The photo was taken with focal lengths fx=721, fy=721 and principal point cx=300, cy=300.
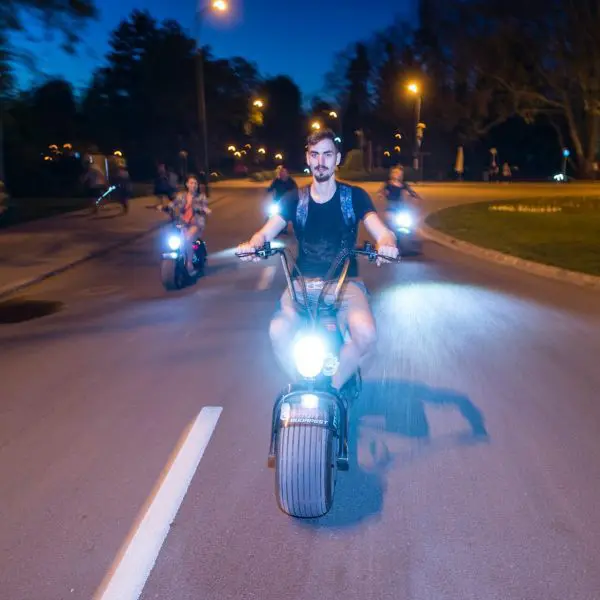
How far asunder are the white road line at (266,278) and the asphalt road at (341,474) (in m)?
2.21

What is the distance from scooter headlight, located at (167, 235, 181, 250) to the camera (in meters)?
11.5

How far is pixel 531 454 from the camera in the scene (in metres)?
5.00

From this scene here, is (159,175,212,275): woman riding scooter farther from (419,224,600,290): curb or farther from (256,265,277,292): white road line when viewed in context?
Result: (419,224,600,290): curb

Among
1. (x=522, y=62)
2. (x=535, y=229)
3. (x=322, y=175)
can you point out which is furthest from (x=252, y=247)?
(x=522, y=62)

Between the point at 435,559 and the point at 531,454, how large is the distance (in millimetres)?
1630

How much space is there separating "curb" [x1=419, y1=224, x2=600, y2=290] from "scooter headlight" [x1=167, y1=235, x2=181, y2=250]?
6.47m

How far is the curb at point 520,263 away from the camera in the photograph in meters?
12.0

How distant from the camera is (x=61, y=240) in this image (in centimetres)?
1853

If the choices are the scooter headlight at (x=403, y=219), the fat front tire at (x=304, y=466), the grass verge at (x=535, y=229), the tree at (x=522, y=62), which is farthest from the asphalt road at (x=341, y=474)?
the tree at (x=522, y=62)

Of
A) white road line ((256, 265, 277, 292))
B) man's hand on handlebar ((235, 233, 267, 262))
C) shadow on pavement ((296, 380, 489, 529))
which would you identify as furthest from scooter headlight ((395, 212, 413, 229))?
man's hand on handlebar ((235, 233, 267, 262))

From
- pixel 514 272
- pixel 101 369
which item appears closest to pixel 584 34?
pixel 514 272

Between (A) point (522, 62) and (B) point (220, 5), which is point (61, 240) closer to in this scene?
(B) point (220, 5)

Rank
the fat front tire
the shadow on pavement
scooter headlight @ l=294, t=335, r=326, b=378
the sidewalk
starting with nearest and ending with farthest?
1. the fat front tire
2. scooter headlight @ l=294, t=335, r=326, b=378
3. the shadow on pavement
4. the sidewalk

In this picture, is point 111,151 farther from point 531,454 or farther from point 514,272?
point 531,454
